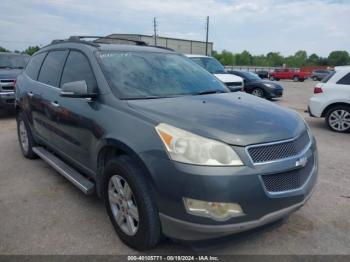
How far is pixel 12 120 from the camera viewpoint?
8930 mm

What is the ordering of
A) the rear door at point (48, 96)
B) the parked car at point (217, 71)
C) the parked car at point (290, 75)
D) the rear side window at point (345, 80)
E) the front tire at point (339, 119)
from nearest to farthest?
the rear door at point (48, 96)
the rear side window at point (345, 80)
the front tire at point (339, 119)
the parked car at point (217, 71)
the parked car at point (290, 75)

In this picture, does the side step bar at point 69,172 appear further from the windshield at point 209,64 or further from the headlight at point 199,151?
the windshield at point 209,64

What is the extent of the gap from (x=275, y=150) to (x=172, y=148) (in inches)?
30.6

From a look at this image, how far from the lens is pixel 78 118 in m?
3.33

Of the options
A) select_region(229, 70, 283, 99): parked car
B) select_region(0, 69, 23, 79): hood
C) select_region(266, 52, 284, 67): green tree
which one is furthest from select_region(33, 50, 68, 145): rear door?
select_region(266, 52, 284, 67): green tree

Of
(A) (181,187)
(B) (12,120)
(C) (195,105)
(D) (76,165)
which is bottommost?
(B) (12,120)

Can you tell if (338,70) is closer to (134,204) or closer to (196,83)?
(196,83)

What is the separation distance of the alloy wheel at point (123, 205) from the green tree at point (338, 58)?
10526 centimetres

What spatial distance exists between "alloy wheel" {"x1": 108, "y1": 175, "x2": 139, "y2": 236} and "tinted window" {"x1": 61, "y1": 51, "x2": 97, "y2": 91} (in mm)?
991

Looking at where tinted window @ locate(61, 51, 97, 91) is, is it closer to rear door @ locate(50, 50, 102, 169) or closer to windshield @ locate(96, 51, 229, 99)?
rear door @ locate(50, 50, 102, 169)

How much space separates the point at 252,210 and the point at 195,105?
1075mm

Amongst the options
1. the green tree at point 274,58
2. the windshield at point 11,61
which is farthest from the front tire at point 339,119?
the green tree at point 274,58

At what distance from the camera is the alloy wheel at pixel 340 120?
24.8ft

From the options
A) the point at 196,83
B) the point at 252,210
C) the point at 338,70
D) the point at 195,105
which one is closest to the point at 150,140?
the point at 195,105
